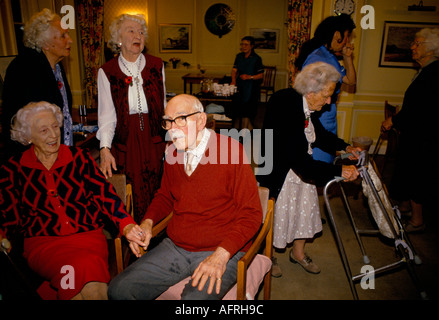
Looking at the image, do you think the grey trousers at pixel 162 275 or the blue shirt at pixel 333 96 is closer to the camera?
the grey trousers at pixel 162 275

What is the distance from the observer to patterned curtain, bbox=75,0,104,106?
6.47 metres

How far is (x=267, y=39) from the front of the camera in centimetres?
1037

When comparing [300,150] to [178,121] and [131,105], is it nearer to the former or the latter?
[178,121]

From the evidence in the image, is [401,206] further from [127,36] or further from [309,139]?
[127,36]

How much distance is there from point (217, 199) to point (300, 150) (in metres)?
0.75

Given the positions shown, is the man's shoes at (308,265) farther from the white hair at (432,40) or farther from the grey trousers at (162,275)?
the white hair at (432,40)

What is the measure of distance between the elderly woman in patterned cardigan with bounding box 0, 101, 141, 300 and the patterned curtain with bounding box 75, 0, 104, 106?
4.81m

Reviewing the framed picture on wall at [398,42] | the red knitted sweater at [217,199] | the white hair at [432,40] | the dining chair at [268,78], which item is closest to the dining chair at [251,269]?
the red knitted sweater at [217,199]

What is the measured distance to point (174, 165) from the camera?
191 centimetres

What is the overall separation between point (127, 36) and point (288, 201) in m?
1.71

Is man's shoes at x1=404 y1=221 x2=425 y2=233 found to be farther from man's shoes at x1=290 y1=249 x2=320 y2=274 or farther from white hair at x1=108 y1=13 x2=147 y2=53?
white hair at x1=108 y1=13 x2=147 y2=53

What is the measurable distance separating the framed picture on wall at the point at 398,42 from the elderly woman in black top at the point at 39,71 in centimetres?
477

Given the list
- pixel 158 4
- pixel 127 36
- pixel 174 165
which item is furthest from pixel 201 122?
pixel 158 4

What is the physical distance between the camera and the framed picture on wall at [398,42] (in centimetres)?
508
